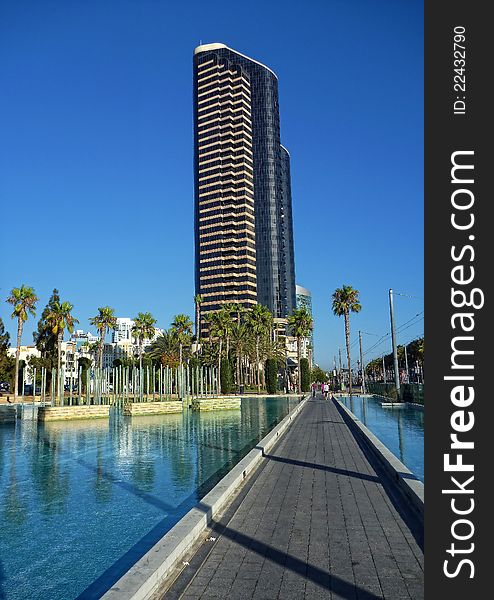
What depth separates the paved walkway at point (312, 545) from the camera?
484 cm

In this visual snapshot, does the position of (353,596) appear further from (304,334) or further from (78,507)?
(304,334)

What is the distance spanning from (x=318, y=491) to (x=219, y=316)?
226 feet

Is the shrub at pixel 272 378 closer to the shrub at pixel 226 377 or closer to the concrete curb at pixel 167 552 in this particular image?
the shrub at pixel 226 377

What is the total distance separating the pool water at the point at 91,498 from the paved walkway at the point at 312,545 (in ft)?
4.51

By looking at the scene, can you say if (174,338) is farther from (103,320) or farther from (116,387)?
(116,387)

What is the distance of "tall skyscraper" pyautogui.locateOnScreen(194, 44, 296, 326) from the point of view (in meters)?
154

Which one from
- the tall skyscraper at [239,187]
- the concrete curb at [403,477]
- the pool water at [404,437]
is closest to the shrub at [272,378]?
the pool water at [404,437]

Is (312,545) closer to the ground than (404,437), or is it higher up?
higher up

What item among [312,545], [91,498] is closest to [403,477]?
[312,545]

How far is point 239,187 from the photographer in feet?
517

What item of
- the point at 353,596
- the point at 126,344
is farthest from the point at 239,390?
the point at 126,344

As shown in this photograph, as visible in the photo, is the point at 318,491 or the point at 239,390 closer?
the point at 318,491

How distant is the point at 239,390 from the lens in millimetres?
76250

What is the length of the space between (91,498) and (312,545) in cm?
569
